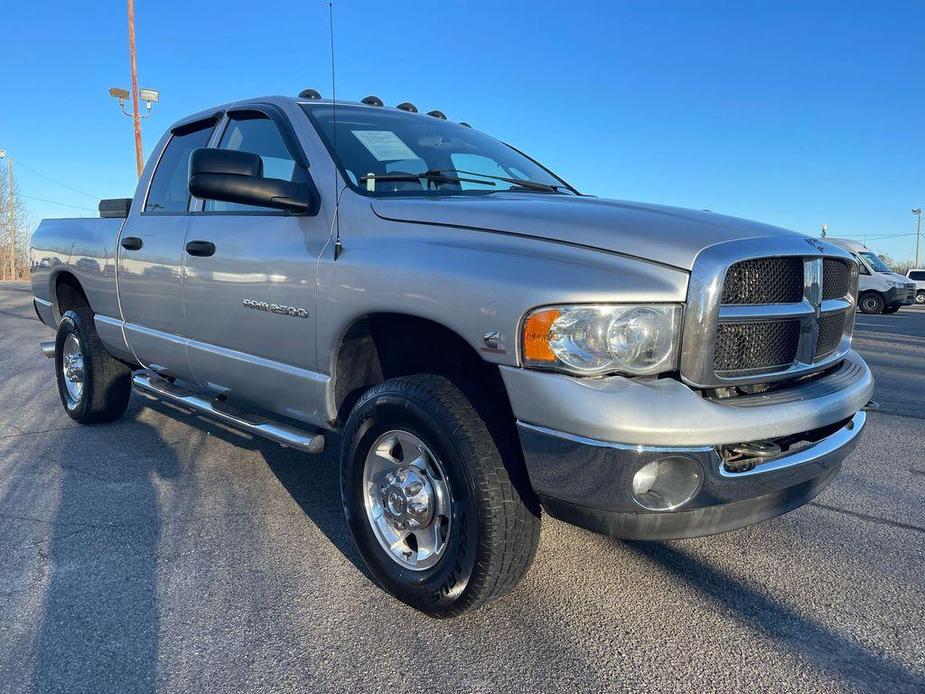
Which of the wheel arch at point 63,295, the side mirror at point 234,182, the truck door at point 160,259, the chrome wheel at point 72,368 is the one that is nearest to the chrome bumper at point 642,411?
the side mirror at point 234,182

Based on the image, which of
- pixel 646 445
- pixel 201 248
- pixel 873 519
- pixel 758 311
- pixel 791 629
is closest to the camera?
pixel 646 445

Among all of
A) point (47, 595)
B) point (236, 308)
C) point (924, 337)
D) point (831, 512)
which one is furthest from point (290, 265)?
point (924, 337)

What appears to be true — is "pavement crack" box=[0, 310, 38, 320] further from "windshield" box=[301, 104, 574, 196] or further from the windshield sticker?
the windshield sticker

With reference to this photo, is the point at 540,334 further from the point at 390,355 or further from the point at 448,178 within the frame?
the point at 448,178

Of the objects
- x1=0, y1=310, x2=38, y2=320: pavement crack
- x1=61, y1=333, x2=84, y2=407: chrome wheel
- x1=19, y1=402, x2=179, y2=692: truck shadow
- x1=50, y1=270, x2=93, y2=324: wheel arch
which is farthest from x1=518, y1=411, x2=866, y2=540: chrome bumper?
x1=0, y1=310, x2=38, y2=320: pavement crack

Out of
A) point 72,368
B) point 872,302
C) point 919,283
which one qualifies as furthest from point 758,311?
point 919,283

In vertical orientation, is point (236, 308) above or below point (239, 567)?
above

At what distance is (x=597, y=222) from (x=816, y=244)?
0.90 m

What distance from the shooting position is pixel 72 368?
17.3 ft

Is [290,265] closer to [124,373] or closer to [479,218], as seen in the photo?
[479,218]

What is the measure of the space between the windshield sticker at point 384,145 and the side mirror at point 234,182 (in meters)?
0.52

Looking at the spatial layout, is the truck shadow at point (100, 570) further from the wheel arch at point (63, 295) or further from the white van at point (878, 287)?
the white van at point (878, 287)

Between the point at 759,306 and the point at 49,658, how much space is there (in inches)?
101

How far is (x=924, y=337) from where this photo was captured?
43.7ft
